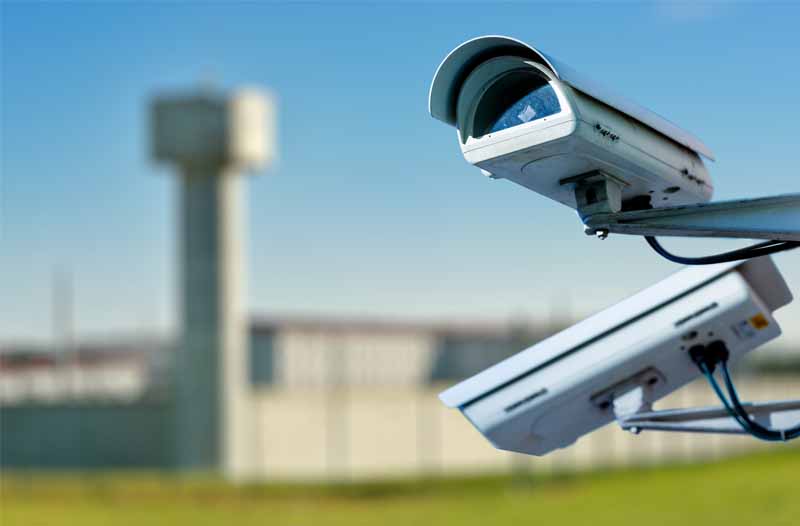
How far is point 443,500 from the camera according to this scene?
20.2 meters

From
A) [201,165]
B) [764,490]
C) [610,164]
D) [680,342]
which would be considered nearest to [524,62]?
[610,164]

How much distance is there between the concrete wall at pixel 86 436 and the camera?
78.8 feet

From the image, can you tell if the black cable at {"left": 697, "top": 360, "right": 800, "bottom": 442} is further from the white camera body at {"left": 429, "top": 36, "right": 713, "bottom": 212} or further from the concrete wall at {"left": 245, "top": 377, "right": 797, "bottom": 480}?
the concrete wall at {"left": 245, "top": 377, "right": 797, "bottom": 480}

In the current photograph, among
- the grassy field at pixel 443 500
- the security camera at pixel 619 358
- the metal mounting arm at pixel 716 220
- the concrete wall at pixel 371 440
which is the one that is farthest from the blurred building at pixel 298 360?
the metal mounting arm at pixel 716 220

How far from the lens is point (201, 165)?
23031 millimetres

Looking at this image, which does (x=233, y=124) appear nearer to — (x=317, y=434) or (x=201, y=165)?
(x=201, y=165)

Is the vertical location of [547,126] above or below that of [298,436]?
above

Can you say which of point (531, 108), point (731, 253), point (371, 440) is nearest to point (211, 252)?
point (371, 440)

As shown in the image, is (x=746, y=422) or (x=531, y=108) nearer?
(x=531, y=108)

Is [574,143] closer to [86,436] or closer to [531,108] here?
[531,108]

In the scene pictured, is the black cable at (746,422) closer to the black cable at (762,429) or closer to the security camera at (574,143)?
the black cable at (762,429)

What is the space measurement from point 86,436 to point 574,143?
23.6 meters

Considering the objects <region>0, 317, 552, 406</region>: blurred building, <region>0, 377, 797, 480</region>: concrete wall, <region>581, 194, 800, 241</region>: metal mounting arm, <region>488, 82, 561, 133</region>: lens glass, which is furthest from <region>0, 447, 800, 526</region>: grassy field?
<region>488, 82, 561, 133</region>: lens glass

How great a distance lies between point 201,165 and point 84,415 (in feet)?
19.4
